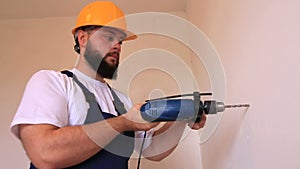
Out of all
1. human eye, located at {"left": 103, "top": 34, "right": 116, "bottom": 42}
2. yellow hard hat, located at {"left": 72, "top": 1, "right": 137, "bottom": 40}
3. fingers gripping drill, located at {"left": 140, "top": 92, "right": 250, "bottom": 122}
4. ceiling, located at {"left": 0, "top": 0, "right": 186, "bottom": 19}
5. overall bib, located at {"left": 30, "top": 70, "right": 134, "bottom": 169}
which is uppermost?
ceiling, located at {"left": 0, "top": 0, "right": 186, "bottom": 19}

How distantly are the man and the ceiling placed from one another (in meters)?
0.80

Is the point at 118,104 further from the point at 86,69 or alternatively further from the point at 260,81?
the point at 260,81

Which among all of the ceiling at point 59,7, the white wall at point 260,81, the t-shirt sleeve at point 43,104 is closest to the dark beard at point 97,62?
the t-shirt sleeve at point 43,104

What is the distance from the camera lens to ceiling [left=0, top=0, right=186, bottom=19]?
1.88 m

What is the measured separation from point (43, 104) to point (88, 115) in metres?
0.16

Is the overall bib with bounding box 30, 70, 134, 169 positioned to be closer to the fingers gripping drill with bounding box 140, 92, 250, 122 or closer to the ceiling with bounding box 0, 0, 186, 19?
the fingers gripping drill with bounding box 140, 92, 250, 122

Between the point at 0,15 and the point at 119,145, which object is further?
the point at 0,15

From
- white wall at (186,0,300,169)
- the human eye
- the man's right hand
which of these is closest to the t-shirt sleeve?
the man's right hand

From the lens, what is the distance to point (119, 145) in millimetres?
939

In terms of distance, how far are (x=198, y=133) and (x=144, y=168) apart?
37 centimetres

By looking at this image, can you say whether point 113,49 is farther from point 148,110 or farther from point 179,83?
point 179,83

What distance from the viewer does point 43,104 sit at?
2.57 feet

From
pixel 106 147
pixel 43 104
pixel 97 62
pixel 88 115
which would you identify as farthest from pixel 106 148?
pixel 97 62

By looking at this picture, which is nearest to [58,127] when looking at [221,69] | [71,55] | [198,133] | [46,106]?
[46,106]
